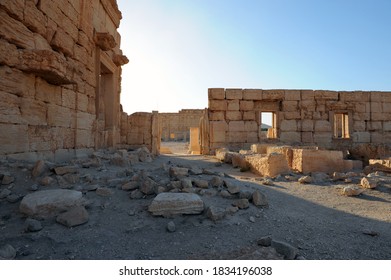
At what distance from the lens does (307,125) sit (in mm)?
13531

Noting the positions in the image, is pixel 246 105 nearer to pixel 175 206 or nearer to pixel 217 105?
pixel 217 105

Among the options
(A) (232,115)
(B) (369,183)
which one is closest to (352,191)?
(B) (369,183)

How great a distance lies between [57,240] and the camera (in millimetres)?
2693

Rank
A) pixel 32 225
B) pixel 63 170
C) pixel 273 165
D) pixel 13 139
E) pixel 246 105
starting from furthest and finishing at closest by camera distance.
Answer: pixel 246 105, pixel 273 165, pixel 13 139, pixel 63 170, pixel 32 225

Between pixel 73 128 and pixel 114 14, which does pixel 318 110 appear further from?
pixel 73 128

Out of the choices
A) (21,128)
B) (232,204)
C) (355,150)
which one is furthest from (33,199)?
(355,150)

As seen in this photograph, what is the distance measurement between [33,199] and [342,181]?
20.4ft

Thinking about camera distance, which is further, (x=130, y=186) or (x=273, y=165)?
(x=273, y=165)

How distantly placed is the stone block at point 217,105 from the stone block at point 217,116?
7.4 inches

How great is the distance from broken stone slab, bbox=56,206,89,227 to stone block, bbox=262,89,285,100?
1170cm

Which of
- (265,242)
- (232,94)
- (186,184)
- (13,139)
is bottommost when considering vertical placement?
(265,242)

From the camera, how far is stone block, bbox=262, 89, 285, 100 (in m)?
13.3

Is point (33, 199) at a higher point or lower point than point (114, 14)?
lower

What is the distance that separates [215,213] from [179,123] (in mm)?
28508
